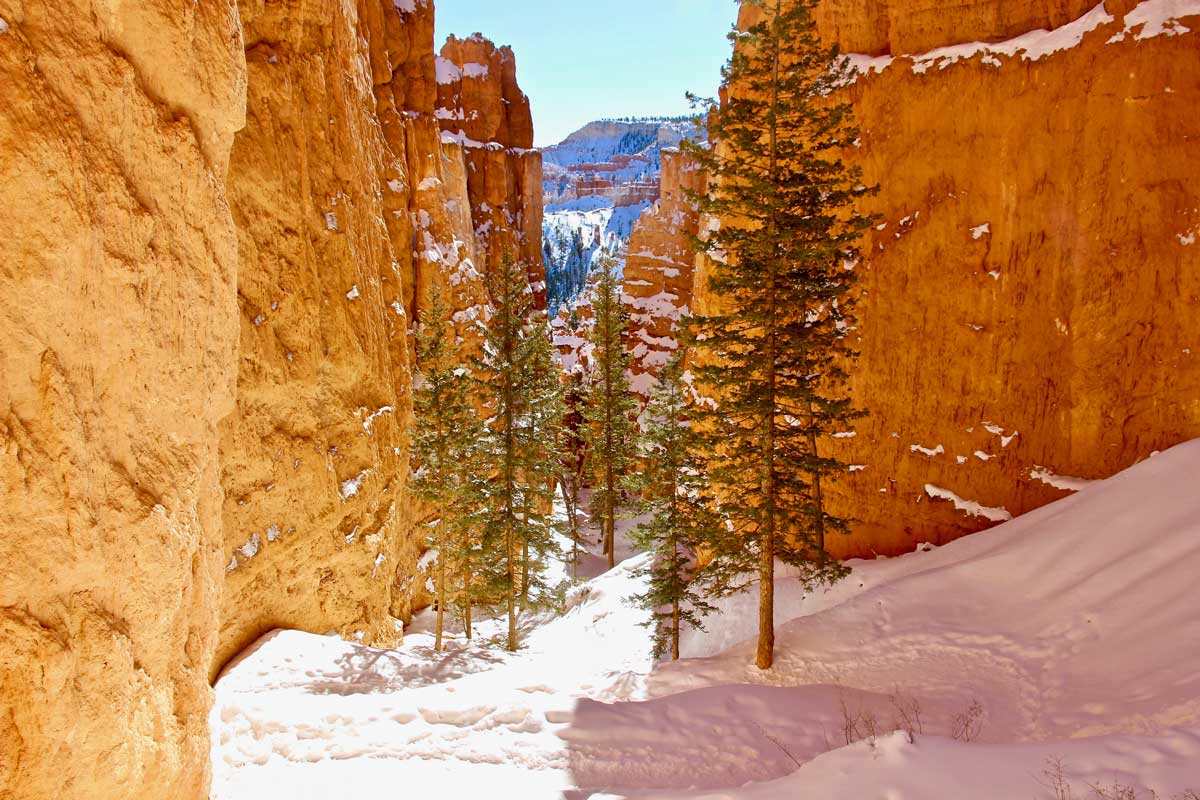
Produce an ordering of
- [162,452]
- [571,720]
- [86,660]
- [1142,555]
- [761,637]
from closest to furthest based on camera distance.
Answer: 1. [86,660]
2. [162,452]
3. [571,720]
4. [1142,555]
5. [761,637]

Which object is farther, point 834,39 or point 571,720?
point 834,39

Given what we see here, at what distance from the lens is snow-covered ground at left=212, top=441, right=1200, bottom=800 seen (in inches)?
249

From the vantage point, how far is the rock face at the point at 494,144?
1860 inches

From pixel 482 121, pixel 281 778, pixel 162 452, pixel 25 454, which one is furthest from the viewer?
pixel 482 121

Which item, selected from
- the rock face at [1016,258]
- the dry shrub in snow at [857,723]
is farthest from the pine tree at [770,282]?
the rock face at [1016,258]

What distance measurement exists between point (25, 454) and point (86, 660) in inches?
61.2

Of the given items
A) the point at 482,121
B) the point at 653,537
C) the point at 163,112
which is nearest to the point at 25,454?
the point at 163,112

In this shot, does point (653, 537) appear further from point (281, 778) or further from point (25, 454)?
point (25, 454)

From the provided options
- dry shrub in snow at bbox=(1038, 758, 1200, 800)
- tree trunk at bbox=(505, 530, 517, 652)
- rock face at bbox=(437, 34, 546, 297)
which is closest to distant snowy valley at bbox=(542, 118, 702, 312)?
rock face at bbox=(437, 34, 546, 297)

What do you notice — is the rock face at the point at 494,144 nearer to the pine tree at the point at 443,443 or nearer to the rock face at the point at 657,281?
the rock face at the point at 657,281

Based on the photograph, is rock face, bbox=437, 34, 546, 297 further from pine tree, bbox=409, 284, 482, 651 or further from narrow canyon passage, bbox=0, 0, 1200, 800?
narrow canyon passage, bbox=0, 0, 1200, 800

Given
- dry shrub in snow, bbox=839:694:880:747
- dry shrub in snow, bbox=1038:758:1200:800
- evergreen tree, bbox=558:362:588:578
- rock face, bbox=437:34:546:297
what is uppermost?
rock face, bbox=437:34:546:297

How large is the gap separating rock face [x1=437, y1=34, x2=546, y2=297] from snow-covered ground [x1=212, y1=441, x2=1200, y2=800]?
37044 millimetres

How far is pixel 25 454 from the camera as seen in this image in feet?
12.7
